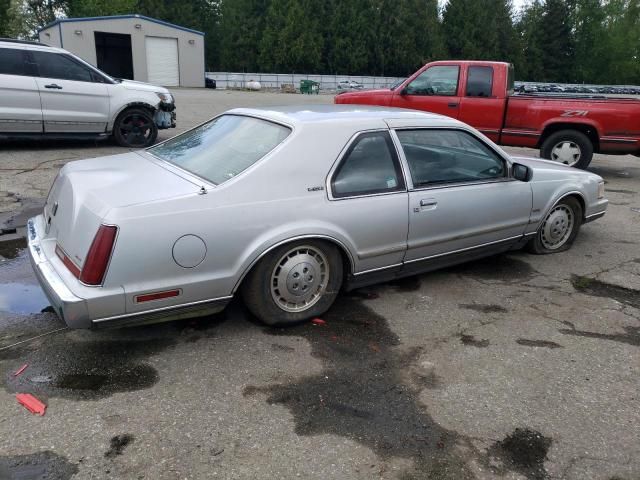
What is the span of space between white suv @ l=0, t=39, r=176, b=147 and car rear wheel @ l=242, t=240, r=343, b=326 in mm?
7157

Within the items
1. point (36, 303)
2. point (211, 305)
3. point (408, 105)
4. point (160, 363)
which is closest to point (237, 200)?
point (211, 305)

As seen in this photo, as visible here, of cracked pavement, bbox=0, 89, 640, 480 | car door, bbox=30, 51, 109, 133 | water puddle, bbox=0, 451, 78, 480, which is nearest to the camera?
water puddle, bbox=0, 451, 78, 480

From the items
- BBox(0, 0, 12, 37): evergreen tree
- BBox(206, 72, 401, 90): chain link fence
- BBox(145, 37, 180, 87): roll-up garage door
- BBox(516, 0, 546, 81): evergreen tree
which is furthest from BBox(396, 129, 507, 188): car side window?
BBox(516, 0, 546, 81): evergreen tree

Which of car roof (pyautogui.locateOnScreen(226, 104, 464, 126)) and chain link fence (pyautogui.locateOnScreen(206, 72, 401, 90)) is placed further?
chain link fence (pyautogui.locateOnScreen(206, 72, 401, 90))

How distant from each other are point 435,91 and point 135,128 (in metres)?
5.57

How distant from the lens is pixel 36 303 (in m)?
3.88

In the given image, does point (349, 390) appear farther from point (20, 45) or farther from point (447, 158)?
point (20, 45)

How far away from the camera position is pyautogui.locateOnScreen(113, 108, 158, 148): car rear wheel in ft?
31.6

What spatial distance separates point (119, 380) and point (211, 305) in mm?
664

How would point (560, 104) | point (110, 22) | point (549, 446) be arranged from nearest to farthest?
1. point (549, 446)
2. point (560, 104)
3. point (110, 22)

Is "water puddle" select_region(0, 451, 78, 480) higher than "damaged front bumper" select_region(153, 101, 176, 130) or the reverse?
the reverse

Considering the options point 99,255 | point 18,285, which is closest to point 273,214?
point 99,255

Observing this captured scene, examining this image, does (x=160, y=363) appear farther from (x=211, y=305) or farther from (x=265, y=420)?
(x=265, y=420)

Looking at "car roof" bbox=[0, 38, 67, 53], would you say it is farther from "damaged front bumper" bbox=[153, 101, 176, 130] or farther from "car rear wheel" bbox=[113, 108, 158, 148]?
"damaged front bumper" bbox=[153, 101, 176, 130]
